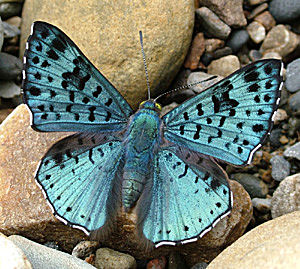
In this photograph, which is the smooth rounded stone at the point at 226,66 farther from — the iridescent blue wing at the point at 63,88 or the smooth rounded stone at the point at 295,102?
the iridescent blue wing at the point at 63,88

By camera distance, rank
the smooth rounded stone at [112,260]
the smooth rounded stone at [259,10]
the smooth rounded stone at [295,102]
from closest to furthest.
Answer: the smooth rounded stone at [112,260] → the smooth rounded stone at [295,102] → the smooth rounded stone at [259,10]

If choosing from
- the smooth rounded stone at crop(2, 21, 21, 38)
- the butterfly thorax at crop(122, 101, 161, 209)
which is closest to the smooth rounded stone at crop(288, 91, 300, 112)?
the butterfly thorax at crop(122, 101, 161, 209)

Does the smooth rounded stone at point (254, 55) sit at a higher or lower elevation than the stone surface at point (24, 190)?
lower

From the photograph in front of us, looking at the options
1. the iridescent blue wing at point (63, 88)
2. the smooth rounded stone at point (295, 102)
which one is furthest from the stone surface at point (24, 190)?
the smooth rounded stone at point (295, 102)

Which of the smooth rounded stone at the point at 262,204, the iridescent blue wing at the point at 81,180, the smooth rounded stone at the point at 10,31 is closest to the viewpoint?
the iridescent blue wing at the point at 81,180

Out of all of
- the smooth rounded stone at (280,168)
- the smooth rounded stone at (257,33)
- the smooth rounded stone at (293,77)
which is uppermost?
the smooth rounded stone at (257,33)

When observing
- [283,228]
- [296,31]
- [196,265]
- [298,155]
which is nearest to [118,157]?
[196,265]

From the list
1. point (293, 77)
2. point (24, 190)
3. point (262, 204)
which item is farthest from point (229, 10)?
point (24, 190)

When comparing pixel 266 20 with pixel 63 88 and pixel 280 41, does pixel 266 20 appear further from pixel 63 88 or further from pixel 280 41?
pixel 63 88

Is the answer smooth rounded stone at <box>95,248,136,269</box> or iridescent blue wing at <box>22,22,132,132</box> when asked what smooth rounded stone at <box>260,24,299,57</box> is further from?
smooth rounded stone at <box>95,248,136,269</box>
